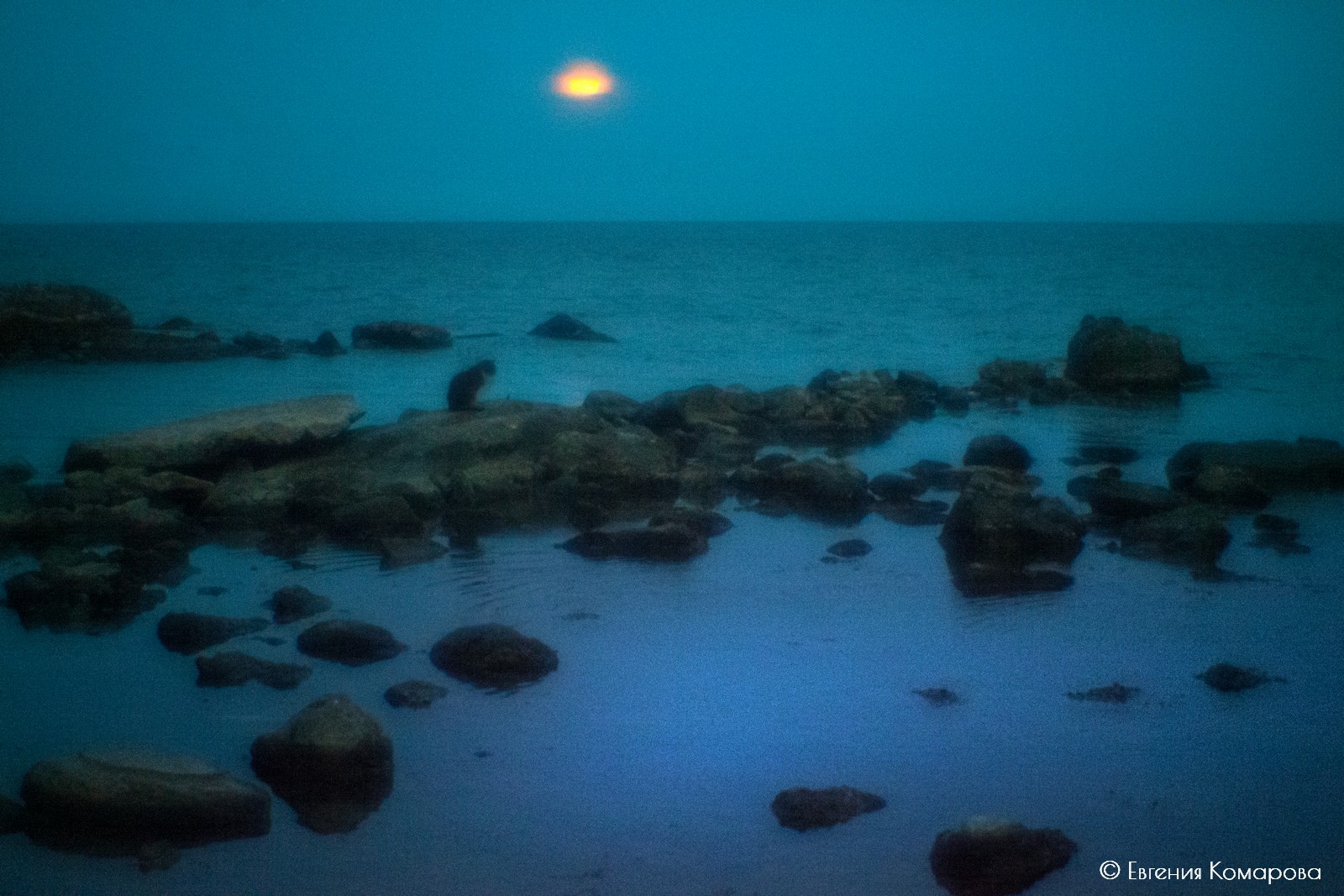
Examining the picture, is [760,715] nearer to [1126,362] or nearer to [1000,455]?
[1000,455]

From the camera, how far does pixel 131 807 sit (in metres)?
5.20

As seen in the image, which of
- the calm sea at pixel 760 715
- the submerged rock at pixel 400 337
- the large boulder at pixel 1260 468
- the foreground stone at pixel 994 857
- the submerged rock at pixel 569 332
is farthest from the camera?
the submerged rock at pixel 569 332

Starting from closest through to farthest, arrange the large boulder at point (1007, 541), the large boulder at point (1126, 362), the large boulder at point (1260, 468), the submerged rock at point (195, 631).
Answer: the submerged rock at point (195, 631), the large boulder at point (1007, 541), the large boulder at point (1260, 468), the large boulder at point (1126, 362)

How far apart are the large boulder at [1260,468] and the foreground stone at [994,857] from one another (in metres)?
7.26

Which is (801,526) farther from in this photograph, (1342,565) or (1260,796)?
(1260,796)

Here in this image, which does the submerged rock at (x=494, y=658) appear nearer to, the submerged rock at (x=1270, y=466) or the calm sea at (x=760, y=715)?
the calm sea at (x=760, y=715)

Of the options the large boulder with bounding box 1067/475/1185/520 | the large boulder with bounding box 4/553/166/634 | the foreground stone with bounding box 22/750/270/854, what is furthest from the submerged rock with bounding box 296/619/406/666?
the large boulder with bounding box 1067/475/1185/520

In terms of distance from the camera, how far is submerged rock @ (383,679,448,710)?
6.56m

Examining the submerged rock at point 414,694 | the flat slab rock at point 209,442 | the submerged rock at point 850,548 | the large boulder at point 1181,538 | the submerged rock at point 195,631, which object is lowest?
the submerged rock at point 414,694

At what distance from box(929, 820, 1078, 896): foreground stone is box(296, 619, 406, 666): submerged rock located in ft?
12.4

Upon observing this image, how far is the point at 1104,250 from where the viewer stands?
8894cm

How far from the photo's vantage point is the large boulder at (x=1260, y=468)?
37.1 feet

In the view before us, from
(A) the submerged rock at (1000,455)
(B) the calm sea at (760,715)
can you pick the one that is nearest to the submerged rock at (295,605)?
(B) the calm sea at (760,715)

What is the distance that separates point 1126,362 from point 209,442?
1553 cm
